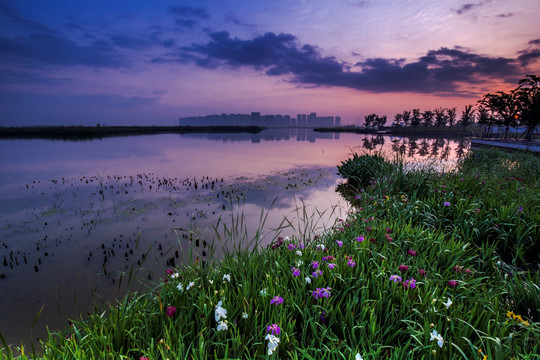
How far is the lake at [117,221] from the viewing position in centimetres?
448

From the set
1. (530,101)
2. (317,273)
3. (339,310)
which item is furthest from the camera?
(530,101)

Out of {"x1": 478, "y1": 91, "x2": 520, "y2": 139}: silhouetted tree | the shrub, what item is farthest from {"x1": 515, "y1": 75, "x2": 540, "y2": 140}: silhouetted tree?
the shrub

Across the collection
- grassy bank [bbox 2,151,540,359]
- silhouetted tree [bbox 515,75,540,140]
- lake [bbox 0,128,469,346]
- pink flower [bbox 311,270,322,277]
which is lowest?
lake [bbox 0,128,469,346]

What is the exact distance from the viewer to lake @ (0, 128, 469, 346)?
448cm

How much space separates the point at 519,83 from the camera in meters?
31.7

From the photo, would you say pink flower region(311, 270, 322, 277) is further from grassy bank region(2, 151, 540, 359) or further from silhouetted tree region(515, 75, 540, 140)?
silhouetted tree region(515, 75, 540, 140)

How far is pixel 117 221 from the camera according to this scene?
8078 mm

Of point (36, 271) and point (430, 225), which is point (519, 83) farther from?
point (36, 271)

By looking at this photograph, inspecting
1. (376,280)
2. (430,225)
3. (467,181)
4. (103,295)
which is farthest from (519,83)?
(103,295)

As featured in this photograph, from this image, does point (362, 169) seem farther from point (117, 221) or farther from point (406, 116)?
point (406, 116)

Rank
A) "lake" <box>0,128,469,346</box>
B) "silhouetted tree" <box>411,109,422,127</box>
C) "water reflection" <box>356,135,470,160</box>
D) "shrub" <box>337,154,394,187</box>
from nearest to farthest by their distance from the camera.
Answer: "lake" <box>0,128,469,346</box> → "shrub" <box>337,154,394,187</box> → "water reflection" <box>356,135,470,160</box> → "silhouetted tree" <box>411,109,422,127</box>

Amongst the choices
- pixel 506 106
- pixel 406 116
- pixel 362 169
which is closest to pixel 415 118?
pixel 406 116

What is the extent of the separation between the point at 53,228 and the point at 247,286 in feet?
25.6

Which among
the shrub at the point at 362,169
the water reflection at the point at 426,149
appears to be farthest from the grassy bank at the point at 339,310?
the water reflection at the point at 426,149
